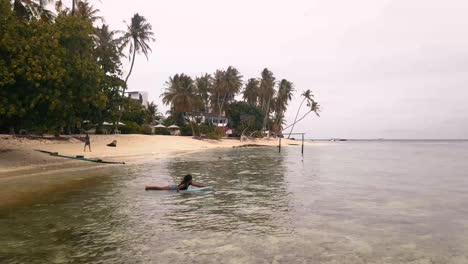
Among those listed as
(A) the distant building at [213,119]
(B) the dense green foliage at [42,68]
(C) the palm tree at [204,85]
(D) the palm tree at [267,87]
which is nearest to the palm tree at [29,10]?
(B) the dense green foliage at [42,68]

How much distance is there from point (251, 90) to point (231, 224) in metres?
96.2

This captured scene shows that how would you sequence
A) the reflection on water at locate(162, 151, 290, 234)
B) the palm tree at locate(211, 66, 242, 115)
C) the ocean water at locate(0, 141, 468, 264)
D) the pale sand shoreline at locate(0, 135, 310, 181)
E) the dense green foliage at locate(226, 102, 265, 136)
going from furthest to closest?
the dense green foliage at locate(226, 102, 265, 136) < the palm tree at locate(211, 66, 242, 115) < the pale sand shoreline at locate(0, 135, 310, 181) < the reflection on water at locate(162, 151, 290, 234) < the ocean water at locate(0, 141, 468, 264)

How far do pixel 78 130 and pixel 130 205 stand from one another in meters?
45.1

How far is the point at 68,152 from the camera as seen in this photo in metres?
38.1

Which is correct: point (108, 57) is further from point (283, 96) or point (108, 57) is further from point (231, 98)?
point (283, 96)

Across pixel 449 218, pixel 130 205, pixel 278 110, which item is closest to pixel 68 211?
pixel 130 205

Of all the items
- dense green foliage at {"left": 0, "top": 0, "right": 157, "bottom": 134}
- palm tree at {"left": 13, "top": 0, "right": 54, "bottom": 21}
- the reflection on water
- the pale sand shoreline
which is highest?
palm tree at {"left": 13, "top": 0, "right": 54, "bottom": 21}

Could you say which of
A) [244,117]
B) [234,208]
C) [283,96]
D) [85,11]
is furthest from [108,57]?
[283,96]

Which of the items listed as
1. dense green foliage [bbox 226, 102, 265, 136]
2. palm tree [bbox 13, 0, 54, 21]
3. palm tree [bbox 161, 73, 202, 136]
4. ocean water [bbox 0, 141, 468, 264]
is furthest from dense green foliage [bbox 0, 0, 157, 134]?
dense green foliage [bbox 226, 102, 265, 136]

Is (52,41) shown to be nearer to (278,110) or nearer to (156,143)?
(156,143)

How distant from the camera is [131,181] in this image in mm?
22656

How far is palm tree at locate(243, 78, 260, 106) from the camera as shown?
352 feet

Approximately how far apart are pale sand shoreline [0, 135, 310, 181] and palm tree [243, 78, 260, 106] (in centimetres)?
4162

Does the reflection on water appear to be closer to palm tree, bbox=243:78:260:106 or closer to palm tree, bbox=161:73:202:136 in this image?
palm tree, bbox=161:73:202:136
